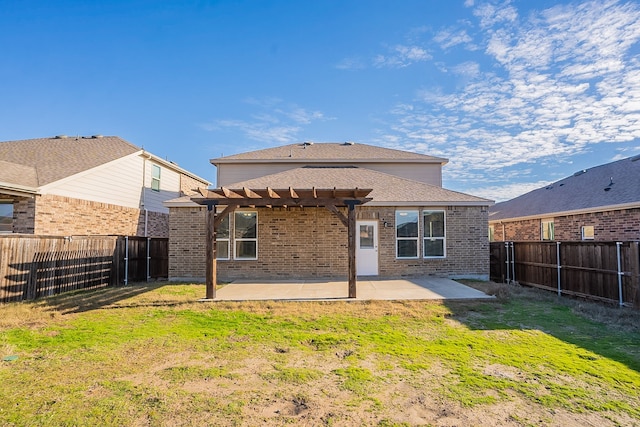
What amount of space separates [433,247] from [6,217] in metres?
15.0

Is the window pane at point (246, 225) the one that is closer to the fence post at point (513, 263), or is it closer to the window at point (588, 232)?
the fence post at point (513, 263)

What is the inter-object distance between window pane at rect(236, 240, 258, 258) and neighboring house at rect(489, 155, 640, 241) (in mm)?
13338

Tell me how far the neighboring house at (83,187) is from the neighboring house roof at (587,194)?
1646 centimetres

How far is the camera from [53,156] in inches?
582

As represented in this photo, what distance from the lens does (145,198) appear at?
16984 millimetres

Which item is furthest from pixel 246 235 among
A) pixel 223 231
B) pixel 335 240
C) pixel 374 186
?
pixel 374 186

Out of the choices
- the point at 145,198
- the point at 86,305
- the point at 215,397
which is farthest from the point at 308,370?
the point at 145,198

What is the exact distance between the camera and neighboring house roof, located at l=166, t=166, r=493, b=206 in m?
12.3

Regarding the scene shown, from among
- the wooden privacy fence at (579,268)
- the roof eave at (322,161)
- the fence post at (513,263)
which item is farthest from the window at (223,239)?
the fence post at (513,263)

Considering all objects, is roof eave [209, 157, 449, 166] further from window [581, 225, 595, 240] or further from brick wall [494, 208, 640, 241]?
window [581, 225, 595, 240]

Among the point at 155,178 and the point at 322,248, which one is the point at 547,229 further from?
the point at 155,178

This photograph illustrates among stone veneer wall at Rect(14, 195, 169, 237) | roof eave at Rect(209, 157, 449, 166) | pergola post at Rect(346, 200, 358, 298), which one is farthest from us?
roof eave at Rect(209, 157, 449, 166)

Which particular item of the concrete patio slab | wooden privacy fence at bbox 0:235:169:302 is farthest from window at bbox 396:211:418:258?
wooden privacy fence at bbox 0:235:169:302

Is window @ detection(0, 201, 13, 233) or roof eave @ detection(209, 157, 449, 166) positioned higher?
roof eave @ detection(209, 157, 449, 166)
